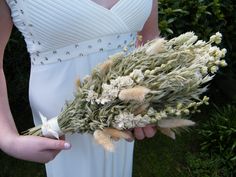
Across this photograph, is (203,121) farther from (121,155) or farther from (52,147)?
(52,147)

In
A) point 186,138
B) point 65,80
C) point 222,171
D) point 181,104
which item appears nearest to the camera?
point 181,104

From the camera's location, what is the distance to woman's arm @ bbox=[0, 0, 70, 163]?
4.08ft

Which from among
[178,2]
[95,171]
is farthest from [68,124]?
[178,2]

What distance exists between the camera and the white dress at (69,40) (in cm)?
134

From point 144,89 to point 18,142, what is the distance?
45 cm

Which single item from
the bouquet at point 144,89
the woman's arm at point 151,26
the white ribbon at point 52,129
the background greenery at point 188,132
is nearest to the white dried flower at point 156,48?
the bouquet at point 144,89

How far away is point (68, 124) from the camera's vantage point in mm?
1244

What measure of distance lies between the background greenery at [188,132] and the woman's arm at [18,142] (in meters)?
1.46

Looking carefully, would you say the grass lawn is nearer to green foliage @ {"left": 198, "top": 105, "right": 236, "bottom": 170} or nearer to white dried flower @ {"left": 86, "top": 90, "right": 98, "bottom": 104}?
green foliage @ {"left": 198, "top": 105, "right": 236, "bottom": 170}

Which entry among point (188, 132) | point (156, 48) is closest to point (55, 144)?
point (156, 48)

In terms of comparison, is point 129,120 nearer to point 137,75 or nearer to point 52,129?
point 137,75

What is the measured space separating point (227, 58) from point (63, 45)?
235 centimetres

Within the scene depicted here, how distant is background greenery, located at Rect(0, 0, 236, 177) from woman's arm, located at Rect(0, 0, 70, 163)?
146 cm

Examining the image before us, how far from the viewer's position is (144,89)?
3.53 feet
